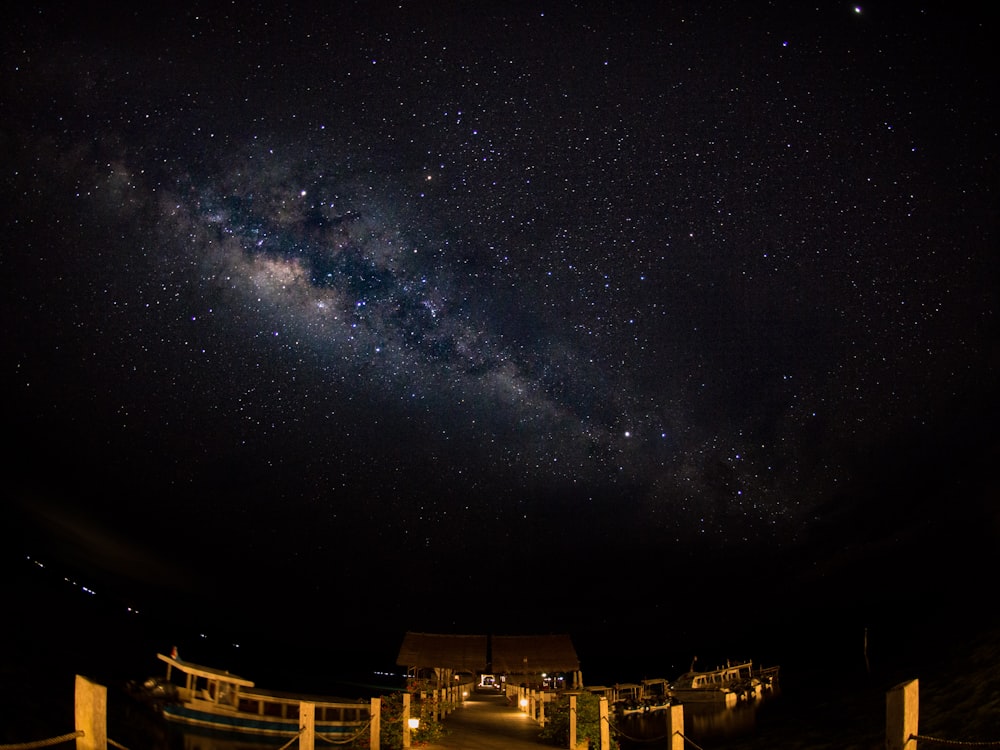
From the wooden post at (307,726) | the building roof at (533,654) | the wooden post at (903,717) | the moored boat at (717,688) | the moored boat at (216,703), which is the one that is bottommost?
the moored boat at (717,688)

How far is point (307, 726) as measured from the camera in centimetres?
912

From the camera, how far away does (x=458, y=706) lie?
28.9 metres

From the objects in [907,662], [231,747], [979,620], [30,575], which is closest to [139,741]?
[231,747]

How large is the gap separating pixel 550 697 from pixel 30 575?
5738 inches

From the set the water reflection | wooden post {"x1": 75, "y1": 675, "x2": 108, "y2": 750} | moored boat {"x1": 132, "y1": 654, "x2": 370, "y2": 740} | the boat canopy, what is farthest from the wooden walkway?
wooden post {"x1": 75, "y1": 675, "x2": 108, "y2": 750}

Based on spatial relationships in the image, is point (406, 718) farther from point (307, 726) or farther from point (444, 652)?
point (444, 652)

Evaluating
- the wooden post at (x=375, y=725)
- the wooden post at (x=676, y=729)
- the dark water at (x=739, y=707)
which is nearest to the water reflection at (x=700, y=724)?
the dark water at (x=739, y=707)

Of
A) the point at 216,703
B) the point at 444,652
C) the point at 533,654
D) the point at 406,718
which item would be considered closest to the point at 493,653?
the point at 533,654

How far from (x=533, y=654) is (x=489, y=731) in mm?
15430

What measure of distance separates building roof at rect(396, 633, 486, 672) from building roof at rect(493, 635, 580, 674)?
0.97 metres

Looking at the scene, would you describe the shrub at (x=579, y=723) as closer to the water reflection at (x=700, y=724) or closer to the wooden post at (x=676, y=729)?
the wooden post at (x=676, y=729)

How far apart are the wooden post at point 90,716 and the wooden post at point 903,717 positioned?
22.5ft

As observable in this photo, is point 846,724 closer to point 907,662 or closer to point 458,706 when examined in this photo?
point 458,706

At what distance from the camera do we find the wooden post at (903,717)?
5.22 metres
